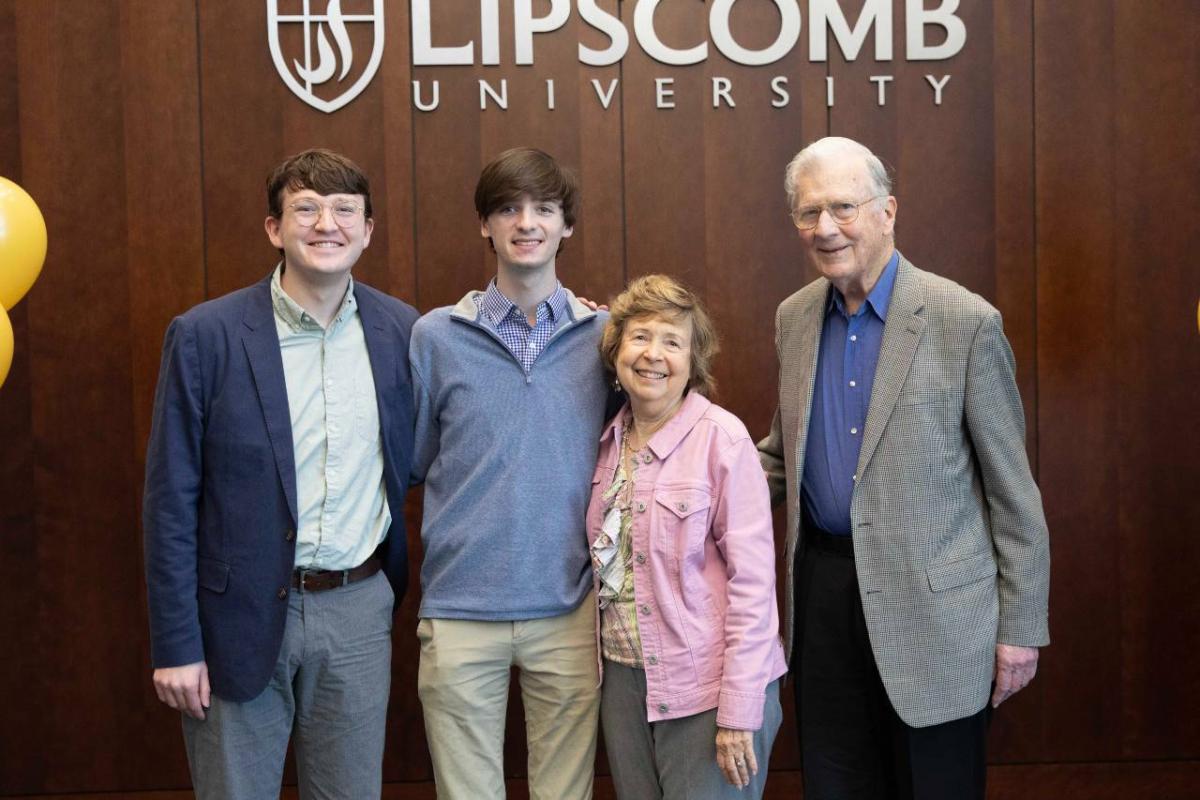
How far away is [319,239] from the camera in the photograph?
7.71ft

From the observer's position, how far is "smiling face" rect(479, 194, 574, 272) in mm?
2422

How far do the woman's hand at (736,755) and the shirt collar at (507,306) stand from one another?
0.94 meters

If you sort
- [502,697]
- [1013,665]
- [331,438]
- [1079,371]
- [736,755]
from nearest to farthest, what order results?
[736,755] < [1013,665] < [331,438] < [502,697] < [1079,371]

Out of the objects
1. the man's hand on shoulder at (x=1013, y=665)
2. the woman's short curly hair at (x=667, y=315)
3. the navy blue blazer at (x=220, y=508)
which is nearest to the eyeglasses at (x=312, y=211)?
the navy blue blazer at (x=220, y=508)

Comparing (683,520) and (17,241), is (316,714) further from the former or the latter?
(17,241)

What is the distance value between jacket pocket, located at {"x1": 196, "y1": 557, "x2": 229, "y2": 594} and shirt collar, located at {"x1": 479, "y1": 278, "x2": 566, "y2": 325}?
75 centimetres

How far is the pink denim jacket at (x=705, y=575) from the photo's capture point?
2.17 m

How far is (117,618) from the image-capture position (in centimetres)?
343

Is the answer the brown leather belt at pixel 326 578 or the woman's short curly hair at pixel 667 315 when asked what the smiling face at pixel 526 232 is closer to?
the woman's short curly hair at pixel 667 315

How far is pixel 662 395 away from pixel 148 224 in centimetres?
189

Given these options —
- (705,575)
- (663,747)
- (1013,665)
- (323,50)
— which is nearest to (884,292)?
(705,575)

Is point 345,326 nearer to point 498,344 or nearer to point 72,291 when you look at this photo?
point 498,344

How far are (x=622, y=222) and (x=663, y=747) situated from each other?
1.66 m

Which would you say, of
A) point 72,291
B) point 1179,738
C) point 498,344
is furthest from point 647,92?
point 1179,738
